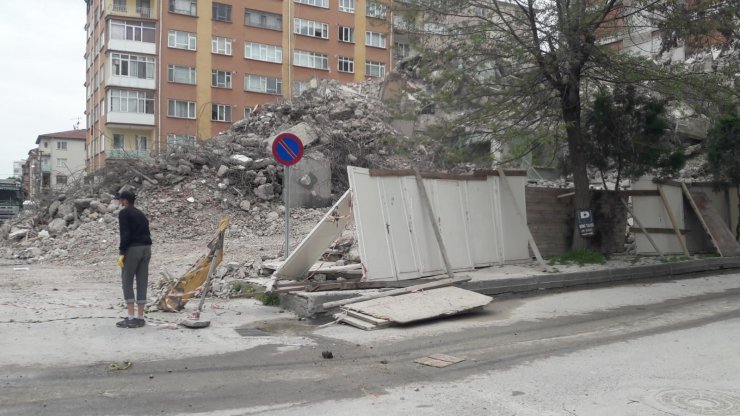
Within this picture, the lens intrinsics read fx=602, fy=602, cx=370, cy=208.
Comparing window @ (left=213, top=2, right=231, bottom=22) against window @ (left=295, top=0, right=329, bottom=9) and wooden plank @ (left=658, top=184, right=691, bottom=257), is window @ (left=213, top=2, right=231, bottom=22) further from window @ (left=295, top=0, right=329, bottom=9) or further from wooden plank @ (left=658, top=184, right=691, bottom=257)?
wooden plank @ (left=658, top=184, right=691, bottom=257)

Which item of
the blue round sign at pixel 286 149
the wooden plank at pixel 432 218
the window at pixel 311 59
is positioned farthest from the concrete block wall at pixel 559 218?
the window at pixel 311 59

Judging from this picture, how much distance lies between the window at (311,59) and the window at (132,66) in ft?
37.9

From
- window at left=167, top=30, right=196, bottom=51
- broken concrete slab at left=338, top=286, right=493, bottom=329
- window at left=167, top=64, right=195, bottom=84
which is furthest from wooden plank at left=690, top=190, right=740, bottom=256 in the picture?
window at left=167, top=30, right=196, bottom=51

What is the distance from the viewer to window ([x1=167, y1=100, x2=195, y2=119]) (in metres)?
46.9

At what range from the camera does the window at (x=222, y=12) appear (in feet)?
157

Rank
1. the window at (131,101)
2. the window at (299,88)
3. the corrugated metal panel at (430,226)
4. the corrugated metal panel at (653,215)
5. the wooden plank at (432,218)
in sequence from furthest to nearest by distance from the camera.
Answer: the window at (131,101) < the window at (299,88) < the corrugated metal panel at (653,215) < the wooden plank at (432,218) < the corrugated metal panel at (430,226)

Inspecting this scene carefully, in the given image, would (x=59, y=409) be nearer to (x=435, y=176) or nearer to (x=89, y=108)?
(x=435, y=176)

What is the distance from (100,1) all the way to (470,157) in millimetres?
45677

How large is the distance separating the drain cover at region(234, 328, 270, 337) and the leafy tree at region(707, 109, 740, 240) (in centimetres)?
1280

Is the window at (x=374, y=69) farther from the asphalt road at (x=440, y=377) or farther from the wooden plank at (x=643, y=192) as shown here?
the asphalt road at (x=440, y=377)

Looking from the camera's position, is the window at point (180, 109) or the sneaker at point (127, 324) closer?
the sneaker at point (127, 324)

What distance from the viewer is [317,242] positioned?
988 centimetres

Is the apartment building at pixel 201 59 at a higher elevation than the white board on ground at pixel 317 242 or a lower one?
higher

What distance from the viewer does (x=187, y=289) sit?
8961 mm
